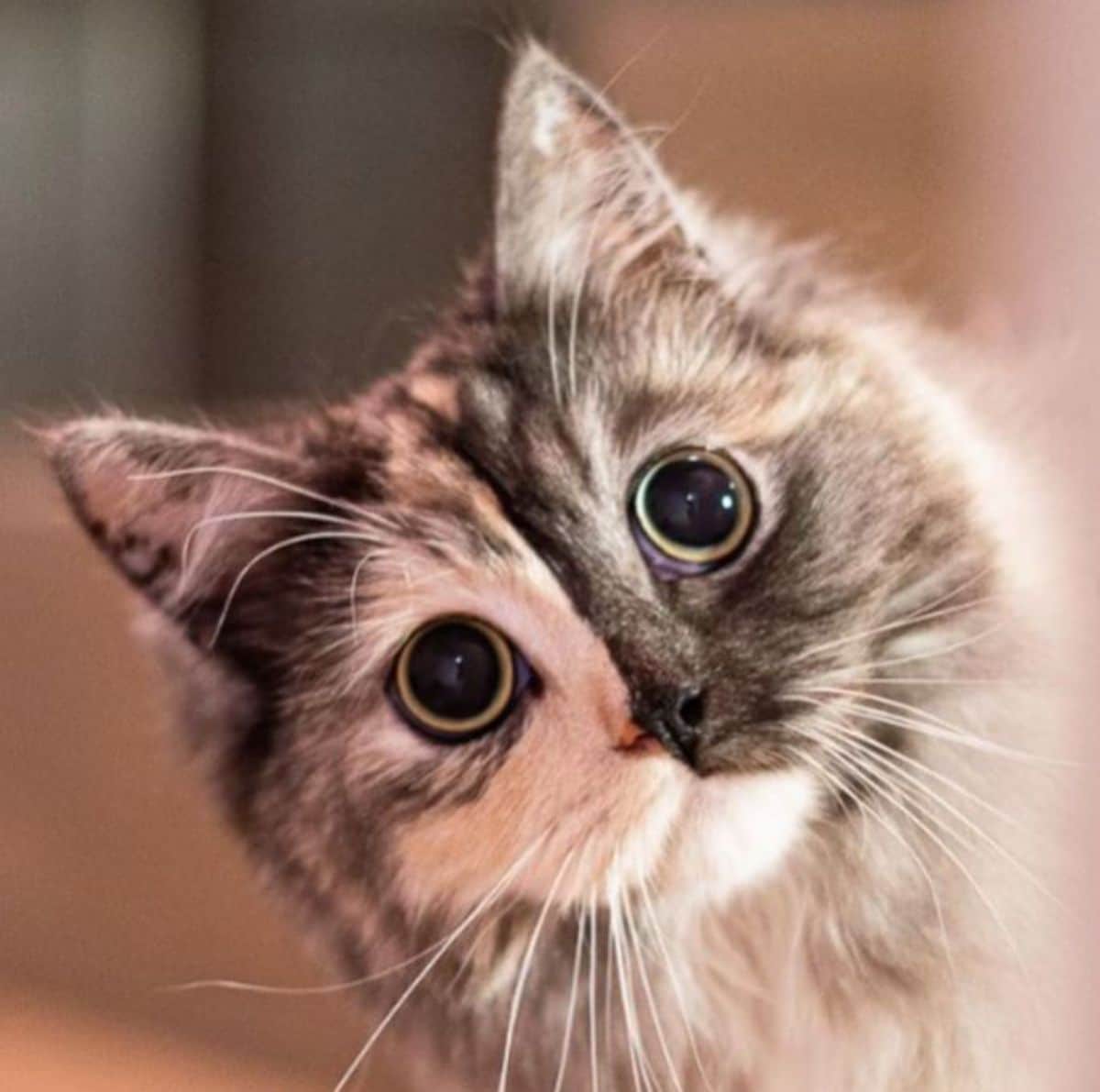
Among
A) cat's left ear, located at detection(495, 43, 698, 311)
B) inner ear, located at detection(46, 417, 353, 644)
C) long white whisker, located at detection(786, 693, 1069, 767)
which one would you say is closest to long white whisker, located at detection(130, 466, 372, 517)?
inner ear, located at detection(46, 417, 353, 644)

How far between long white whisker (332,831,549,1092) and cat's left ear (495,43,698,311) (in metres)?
0.26

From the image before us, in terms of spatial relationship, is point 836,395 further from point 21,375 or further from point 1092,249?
point 21,375

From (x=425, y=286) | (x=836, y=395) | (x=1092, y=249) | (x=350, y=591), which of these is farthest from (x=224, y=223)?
Result: (x=1092, y=249)

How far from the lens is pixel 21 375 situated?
0.86 m

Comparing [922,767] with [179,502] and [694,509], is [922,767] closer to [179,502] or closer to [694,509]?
[694,509]

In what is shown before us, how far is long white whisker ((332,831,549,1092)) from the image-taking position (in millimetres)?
700

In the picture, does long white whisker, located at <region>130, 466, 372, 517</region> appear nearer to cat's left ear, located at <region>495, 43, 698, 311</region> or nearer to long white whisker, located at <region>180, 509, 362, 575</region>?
long white whisker, located at <region>180, 509, 362, 575</region>

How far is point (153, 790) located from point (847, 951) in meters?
0.36

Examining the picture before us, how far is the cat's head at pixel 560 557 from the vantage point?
2.24ft

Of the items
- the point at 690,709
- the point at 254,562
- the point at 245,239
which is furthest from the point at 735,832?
the point at 245,239

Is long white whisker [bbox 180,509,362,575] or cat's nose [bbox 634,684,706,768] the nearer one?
cat's nose [bbox 634,684,706,768]

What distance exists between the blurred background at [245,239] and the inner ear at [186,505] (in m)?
0.03

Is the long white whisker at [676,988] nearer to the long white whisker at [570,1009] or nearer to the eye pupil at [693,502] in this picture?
the long white whisker at [570,1009]

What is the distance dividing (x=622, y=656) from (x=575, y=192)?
0.76 feet
